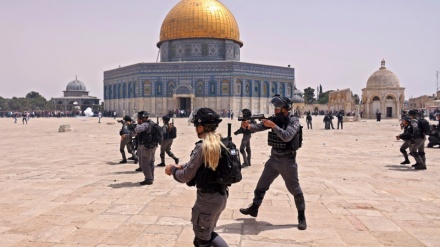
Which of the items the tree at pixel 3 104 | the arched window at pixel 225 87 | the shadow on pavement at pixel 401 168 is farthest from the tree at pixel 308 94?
the shadow on pavement at pixel 401 168

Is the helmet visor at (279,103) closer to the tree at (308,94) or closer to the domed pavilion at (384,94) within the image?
the domed pavilion at (384,94)

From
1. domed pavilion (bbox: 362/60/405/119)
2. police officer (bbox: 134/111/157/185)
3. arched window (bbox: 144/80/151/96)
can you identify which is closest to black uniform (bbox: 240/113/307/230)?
police officer (bbox: 134/111/157/185)

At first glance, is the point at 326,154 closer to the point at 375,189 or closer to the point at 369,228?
the point at 375,189

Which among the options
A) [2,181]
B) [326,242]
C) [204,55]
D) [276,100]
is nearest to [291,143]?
[276,100]

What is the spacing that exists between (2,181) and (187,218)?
172 inches

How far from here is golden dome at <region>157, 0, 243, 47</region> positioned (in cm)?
4678

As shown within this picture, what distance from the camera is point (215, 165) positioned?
285 cm

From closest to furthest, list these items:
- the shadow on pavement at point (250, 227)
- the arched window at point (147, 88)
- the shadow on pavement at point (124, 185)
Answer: the shadow on pavement at point (250, 227) → the shadow on pavement at point (124, 185) → the arched window at point (147, 88)

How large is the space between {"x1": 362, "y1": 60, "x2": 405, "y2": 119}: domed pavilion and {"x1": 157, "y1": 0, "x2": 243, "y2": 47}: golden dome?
18.1 m

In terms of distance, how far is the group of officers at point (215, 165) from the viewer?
2918 mm

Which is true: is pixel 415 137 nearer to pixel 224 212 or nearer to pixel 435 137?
pixel 224 212

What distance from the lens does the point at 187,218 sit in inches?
183

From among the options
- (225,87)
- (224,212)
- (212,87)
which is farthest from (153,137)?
(212,87)

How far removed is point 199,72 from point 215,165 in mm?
43571
